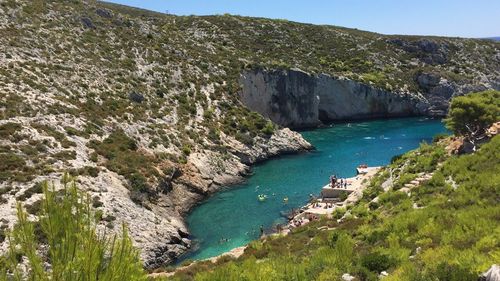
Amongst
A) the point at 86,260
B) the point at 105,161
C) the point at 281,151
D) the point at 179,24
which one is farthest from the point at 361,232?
the point at 179,24

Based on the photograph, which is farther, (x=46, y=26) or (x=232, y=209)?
(x=46, y=26)

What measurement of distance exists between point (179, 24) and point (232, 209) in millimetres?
90298

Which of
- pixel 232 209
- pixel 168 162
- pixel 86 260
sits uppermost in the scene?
pixel 86 260

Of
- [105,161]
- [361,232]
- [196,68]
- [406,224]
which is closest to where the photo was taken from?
[406,224]

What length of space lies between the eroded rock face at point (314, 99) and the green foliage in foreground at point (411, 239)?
211 feet

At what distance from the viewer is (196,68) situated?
9100 cm

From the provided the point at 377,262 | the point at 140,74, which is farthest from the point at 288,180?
the point at 377,262

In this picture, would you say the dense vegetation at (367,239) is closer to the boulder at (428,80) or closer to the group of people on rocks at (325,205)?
the group of people on rocks at (325,205)

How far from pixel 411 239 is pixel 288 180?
43795mm

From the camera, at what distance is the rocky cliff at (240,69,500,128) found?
10131 cm

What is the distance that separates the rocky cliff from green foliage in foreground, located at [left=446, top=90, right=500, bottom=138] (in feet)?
184

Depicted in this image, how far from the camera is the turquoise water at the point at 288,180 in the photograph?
4503cm

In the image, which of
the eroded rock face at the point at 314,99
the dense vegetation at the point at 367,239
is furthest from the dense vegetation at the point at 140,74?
the dense vegetation at the point at 367,239

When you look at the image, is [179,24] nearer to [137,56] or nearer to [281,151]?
[137,56]
